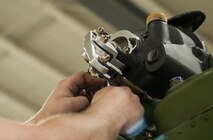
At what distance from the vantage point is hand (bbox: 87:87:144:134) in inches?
40.7

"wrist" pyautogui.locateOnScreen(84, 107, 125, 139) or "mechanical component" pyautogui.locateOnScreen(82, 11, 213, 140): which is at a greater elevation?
"mechanical component" pyautogui.locateOnScreen(82, 11, 213, 140)

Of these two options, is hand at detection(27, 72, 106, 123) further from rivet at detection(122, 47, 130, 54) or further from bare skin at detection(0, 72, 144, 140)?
rivet at detection(122, 47, 130, 54)

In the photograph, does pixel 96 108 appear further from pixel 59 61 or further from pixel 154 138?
pixel 59 61

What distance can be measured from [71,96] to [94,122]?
291mm

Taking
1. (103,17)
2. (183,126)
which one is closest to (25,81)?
(103,17)

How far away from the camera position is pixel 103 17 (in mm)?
2133

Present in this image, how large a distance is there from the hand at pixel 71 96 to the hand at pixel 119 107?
0.35 feet

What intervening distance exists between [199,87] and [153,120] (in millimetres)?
142

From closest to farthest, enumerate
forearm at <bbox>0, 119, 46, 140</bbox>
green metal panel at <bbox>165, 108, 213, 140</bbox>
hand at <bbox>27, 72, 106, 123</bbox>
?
forearm at <bbox>0, 119, 46, 140</bbox> → green metal panel at <bbox>165, 108, 213, 140</bbox> → hand at <bbox>27, 72, 106, 123</bbox>

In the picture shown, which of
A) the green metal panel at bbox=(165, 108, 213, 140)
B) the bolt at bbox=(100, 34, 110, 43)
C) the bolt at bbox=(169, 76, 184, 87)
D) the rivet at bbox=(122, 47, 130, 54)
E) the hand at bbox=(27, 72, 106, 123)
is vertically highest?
the bolt at bbox=(100, 34, 110, 43)

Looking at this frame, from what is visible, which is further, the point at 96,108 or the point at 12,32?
the point at 12,32

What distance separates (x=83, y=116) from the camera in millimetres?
1000

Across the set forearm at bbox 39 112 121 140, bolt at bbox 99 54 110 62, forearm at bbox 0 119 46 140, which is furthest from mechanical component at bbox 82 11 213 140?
forearm at bbox 0 119 46 140

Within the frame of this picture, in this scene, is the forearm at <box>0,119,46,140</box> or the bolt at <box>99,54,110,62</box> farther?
the bolt at <box>99,54,110,62</box>
